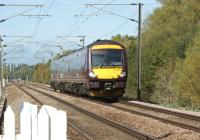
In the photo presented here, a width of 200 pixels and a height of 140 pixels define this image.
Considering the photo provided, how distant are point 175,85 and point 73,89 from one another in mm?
8678

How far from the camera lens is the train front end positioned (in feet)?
99.9

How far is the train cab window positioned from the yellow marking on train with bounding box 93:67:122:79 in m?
0.31

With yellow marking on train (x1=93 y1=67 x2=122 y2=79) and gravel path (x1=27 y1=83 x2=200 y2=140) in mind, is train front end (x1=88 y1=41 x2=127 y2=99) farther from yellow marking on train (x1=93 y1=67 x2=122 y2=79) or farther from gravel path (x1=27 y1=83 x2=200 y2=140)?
gravel path (x1=27 y1=83 x2=200 y2=140)

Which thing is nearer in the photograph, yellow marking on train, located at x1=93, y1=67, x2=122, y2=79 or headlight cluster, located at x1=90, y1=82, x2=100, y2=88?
headlight cluster, located at x1=90, y1=82, x2=100, y2=88

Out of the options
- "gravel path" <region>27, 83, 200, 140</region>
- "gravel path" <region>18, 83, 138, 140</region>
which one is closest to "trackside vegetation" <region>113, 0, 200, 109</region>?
"gravel path" <region>27, 83, 200, 140</region>

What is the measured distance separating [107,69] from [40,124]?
80.8ft

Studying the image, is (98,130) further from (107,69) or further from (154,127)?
(107,69)

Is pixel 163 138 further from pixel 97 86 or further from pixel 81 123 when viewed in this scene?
pixel 97 86

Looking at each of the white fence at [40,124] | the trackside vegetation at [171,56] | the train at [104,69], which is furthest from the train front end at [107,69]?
the white fence at [40,124]

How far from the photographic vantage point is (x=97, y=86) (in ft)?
99.4

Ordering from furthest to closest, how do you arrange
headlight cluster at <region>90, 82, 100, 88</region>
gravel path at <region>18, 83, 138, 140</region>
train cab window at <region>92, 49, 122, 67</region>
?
train cab window at <region>92, 49, 122, 67</region> → headlight cluster at <region>90, 82, 100, 88</region> → gravel path at <region>18, 83, 138, 140</region>

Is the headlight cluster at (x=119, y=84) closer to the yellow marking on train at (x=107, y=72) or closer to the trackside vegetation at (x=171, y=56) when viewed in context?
the yellow marking on train at (x=107, y=72)

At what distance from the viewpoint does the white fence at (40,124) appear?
547 centimetres

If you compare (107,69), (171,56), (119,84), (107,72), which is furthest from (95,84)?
(171,56)
